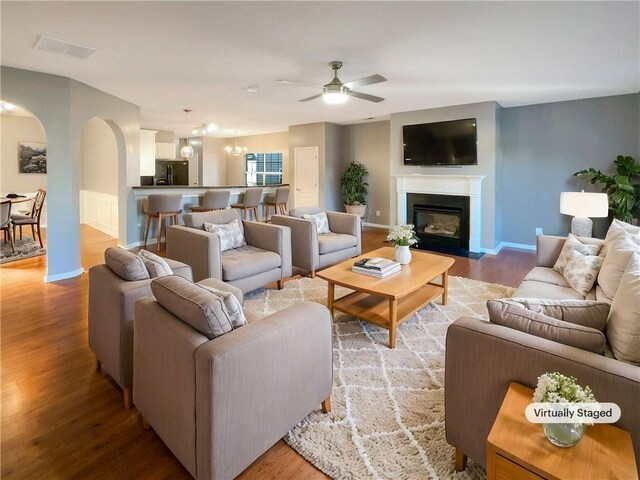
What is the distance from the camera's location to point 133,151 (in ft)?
20.1

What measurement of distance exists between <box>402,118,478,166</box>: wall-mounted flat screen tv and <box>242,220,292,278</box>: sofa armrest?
3.49m

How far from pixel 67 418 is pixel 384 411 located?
1.75 metres

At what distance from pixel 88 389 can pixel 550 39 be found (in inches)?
174

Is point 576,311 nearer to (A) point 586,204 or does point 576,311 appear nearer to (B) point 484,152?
(A) point 586,204

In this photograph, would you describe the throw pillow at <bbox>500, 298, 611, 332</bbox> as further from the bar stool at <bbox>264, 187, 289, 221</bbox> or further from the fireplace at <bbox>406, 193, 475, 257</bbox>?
the bar stool at <bbox>264, 187, 289, 221</bbox>

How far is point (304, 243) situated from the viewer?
454cm

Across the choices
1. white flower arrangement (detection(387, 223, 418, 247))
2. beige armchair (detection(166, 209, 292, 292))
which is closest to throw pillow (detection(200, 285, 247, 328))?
beige armchair (detection(166, 209, 292, 292))

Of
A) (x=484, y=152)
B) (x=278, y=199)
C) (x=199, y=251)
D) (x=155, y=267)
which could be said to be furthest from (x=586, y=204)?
(x=278, y=199)

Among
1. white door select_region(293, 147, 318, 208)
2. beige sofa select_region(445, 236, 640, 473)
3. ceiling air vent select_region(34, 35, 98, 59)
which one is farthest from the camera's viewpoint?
white door select_region(293, 147, 318, 208)

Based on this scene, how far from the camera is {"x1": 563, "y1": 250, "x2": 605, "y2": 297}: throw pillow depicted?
9.00 ft

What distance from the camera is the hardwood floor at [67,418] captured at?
1.68 meters

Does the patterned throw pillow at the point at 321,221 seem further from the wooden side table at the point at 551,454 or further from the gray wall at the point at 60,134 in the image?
the wooden side table at the point at 551,454

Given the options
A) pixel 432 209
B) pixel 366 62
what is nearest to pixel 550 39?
pixel 366 62

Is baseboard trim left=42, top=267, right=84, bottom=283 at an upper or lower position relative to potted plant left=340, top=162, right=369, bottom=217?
lower
